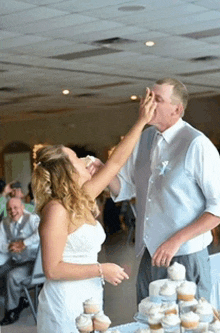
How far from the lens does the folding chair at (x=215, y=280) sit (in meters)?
3.94

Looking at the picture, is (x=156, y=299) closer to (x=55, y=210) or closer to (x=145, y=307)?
(x=145, y=307)

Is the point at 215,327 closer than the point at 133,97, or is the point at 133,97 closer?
the point at 215,327

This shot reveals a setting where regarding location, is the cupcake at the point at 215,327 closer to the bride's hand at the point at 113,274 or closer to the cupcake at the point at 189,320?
the cupcake at the point at 189,320

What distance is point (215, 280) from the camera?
4.05m

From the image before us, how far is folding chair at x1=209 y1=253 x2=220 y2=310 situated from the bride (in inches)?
46.4

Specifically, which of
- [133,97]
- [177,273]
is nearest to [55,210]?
[177,273]

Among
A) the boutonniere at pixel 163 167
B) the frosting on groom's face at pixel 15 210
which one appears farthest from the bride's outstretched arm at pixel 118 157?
the frosting on groom's face at pixel 15 210

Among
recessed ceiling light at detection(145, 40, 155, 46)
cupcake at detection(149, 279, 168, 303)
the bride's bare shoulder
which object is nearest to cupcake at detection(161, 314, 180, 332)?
cupcake at detection(149, 279, 168, 303)

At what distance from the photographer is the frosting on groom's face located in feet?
24.2

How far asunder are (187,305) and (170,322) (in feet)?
0.54

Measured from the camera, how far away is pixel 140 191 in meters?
3.22

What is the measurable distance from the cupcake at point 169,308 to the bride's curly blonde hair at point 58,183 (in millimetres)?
662

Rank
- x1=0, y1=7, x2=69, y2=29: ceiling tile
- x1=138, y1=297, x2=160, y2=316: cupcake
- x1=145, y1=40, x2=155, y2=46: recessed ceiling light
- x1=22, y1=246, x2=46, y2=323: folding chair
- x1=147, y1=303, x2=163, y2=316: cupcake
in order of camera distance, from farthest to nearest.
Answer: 1. x1=145, y1=40, x2=155, y2=46: recessed ceiling light
2. x1=0, y1=7, x2=69, y2=29: ceiling tile
3. x1=22, y1=246, x2=46, y2=323: folding chair
4. x1=138, y1=297, x2=160, y2=316: cupcake
5. x1=147, y1=303, x2=163, y2=316: cupcake

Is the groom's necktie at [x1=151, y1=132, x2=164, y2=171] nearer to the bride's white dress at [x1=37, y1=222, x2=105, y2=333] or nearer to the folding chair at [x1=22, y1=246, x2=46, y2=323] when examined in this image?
the bride's white dress at [x1=37, y1=222, x2=105, y2=333]
